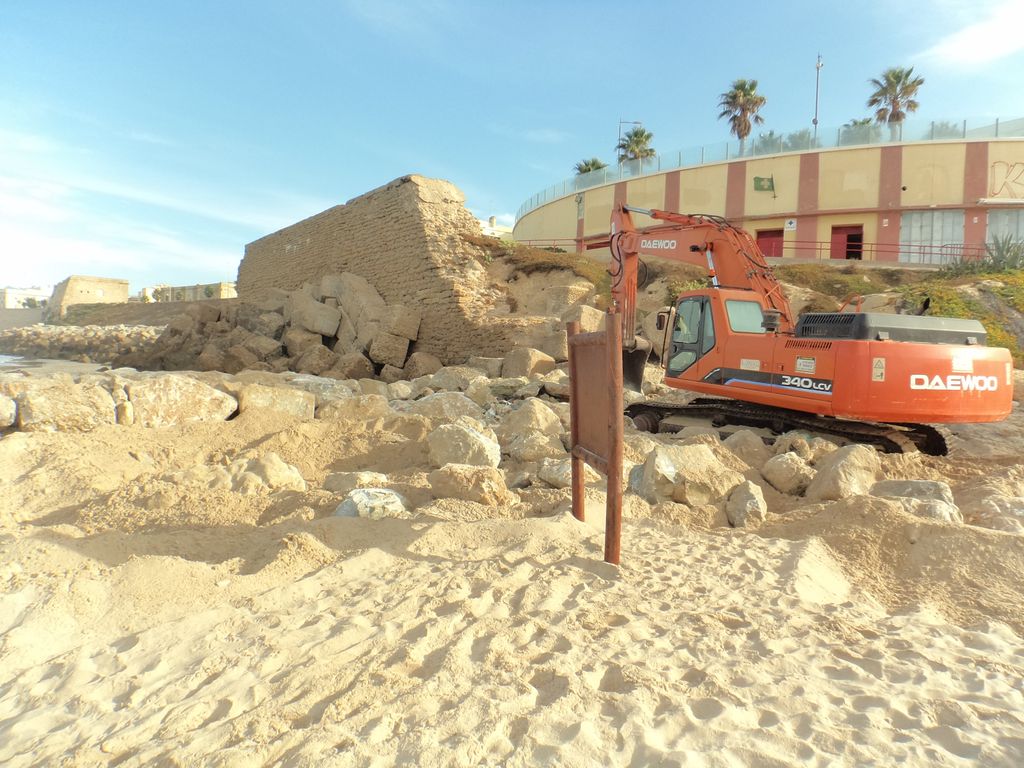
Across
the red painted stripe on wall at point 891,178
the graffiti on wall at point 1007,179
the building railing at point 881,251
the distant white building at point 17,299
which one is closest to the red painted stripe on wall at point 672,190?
the building railing at point 881,251

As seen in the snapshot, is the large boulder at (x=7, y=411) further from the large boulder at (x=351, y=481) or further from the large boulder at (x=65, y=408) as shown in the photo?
the large boulder at (x=351, y=481)

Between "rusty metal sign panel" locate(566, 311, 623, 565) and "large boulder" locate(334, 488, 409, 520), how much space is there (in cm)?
118

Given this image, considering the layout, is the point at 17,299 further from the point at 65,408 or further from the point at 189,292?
the point at 65,408

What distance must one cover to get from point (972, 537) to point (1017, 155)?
29275mm

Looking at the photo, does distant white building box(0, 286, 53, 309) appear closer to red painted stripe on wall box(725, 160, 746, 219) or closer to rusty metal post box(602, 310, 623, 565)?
red painted stripe on wall box(725, 160, 746, 219)

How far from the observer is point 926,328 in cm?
679

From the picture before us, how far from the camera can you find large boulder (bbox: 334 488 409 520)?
4.01m

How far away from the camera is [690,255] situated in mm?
9234

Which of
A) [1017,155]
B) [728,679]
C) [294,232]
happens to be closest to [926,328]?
[728,679]

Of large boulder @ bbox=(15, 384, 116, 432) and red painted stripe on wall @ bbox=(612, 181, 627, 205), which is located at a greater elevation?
red painted stripe on wall @ bbox=(612, 181, 627, 205)

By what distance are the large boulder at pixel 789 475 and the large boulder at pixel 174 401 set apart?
5.20m

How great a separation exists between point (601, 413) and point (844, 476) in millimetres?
2552

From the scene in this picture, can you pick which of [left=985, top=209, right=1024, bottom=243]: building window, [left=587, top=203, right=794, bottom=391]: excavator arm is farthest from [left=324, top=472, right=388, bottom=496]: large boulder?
[left=985, top=209, right=1024, bottom=243]: building window

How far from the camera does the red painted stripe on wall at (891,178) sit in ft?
84.2
